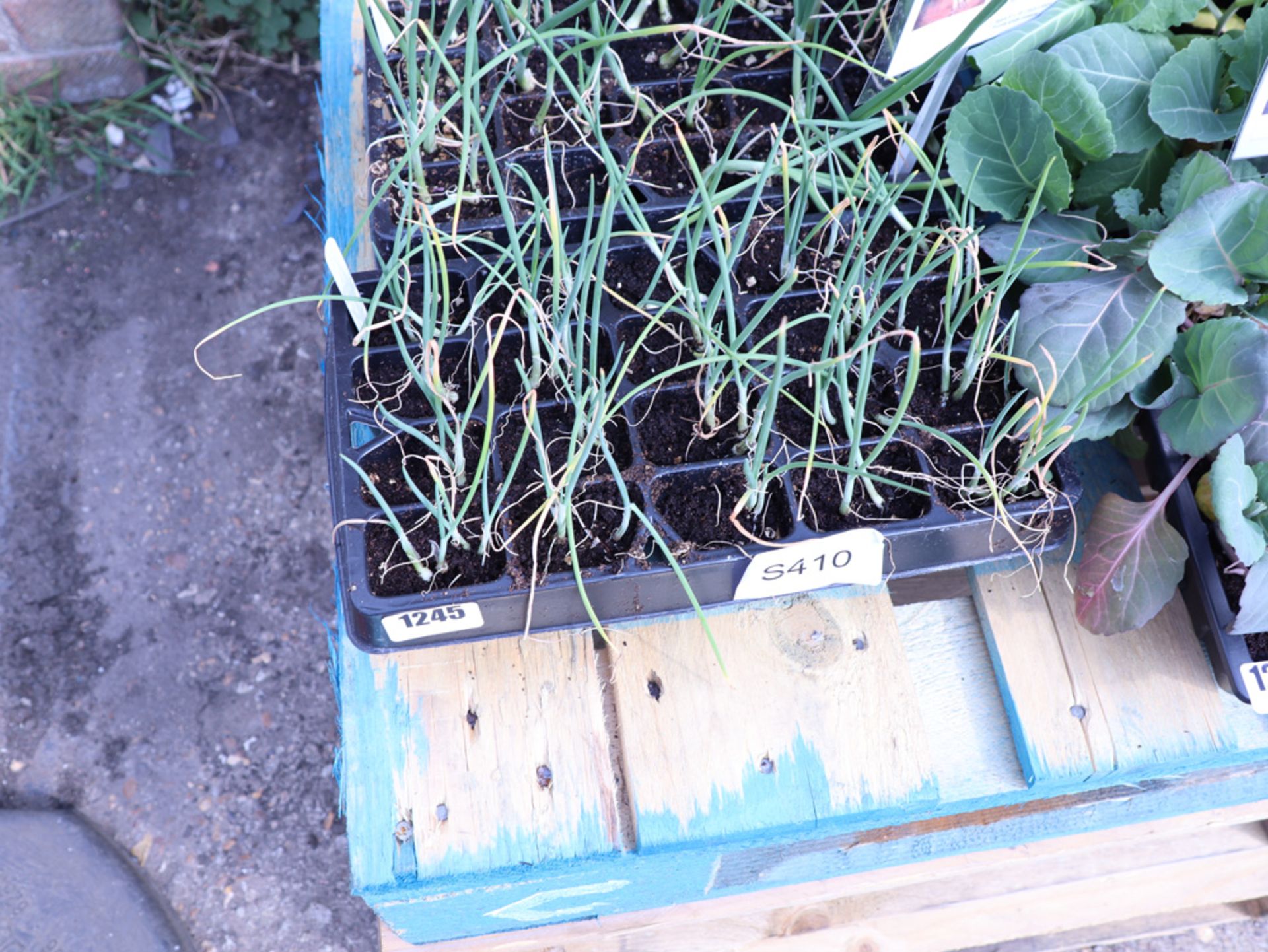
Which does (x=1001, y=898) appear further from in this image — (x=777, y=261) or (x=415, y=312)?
(x=415, y=312)

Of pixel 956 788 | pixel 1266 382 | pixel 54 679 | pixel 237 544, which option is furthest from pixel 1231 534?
pixel 54 679

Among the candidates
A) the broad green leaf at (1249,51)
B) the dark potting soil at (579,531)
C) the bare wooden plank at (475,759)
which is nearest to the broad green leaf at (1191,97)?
the broad green leaf at (1249,51)

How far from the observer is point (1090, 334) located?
29.9 inches

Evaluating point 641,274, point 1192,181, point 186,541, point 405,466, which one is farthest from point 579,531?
Result: point 186,541

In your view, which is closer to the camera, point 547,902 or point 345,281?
point 345,281

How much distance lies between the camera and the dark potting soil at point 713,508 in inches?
29.1

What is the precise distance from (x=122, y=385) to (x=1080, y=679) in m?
1.33

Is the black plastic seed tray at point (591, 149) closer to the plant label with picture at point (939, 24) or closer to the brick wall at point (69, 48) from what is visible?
the plant label with picture at point (939, 24)

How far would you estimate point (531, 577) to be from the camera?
69 cm

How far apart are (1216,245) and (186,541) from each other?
1283 mm

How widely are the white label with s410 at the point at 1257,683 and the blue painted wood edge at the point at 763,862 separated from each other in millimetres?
143

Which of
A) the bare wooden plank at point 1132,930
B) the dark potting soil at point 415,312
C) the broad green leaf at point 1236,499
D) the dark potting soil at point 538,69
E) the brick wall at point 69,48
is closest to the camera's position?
the broad green leaf at point 1236,499

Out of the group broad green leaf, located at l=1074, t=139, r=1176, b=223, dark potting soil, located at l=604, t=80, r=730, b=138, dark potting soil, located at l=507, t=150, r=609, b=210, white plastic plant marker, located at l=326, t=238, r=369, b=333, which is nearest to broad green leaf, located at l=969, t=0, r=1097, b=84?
broad green leaf, located at l=1074, t=139, r=1176, b=223

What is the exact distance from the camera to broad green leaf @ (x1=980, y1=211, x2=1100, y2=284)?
0.80 metres
